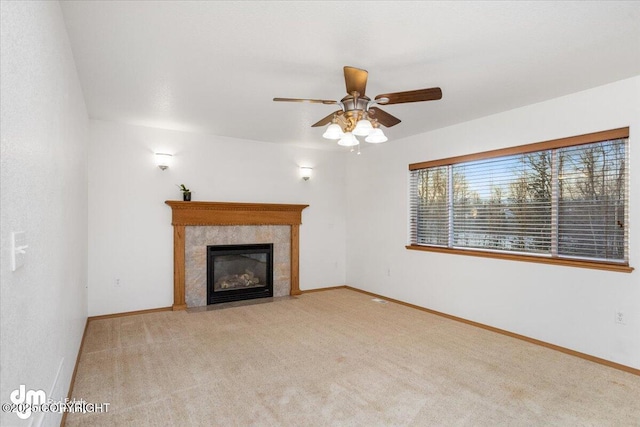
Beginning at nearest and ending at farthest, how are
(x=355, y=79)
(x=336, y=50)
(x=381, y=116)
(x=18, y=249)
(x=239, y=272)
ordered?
1. (x=18, y=249)
2. (x=355, y=79)
3. (x=336, y=50)
4. (x=381, y=116)
5. (x=239, y=272)

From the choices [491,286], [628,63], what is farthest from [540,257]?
[628,63]

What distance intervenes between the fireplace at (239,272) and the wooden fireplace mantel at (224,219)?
39 cm

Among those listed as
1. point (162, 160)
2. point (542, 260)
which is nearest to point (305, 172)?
point (162, 160)

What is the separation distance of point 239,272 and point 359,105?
3.73 m

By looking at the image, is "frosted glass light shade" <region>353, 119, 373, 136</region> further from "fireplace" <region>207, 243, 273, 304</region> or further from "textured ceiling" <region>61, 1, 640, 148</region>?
"fireplace" <region>207, 243, 273, 304</region>

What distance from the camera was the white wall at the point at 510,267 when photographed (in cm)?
313

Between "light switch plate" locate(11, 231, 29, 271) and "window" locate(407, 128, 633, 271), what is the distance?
418cm

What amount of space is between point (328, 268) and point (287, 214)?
135 cm

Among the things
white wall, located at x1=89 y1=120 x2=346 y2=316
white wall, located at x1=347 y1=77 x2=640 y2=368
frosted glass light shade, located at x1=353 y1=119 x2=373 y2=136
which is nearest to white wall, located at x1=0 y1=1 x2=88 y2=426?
frosted glass light shade, located at x1=353 y1=119 x2=373 y2=136

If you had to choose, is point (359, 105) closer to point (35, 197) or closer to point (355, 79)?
point (355, 79)

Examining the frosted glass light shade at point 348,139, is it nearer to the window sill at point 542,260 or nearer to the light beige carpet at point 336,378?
the light beige carpet at point 336,378

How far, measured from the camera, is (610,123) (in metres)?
3.23

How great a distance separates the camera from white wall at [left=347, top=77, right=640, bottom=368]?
313cm

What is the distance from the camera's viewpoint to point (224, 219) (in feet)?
17.4
